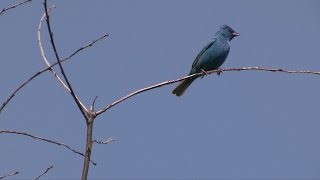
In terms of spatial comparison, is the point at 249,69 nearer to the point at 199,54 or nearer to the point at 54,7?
the point at 54,7

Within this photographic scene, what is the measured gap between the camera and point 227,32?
12086mm

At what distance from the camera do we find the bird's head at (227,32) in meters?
11.9

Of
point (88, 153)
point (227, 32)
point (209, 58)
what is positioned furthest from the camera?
point (227, 32)

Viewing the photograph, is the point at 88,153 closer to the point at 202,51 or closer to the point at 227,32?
the point at 202,51

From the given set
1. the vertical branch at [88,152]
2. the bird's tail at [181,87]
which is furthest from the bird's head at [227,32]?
the vertical branch at [88,152]

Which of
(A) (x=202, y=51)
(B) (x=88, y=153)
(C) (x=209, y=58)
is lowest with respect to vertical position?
(B) (x=88, y=153)

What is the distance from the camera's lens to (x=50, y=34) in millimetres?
3443

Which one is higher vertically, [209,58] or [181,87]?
[209,58]

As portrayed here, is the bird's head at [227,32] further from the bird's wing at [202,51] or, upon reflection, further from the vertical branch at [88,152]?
the vertical branch at [88,152]

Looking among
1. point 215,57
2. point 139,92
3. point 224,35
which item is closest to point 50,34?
point 139,92

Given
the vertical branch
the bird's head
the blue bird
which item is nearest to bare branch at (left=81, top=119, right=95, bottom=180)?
the vertical branch

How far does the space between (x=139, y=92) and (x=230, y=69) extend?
1.37 meters

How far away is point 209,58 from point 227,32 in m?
1.51

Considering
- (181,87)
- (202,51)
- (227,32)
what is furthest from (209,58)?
(227,32)
